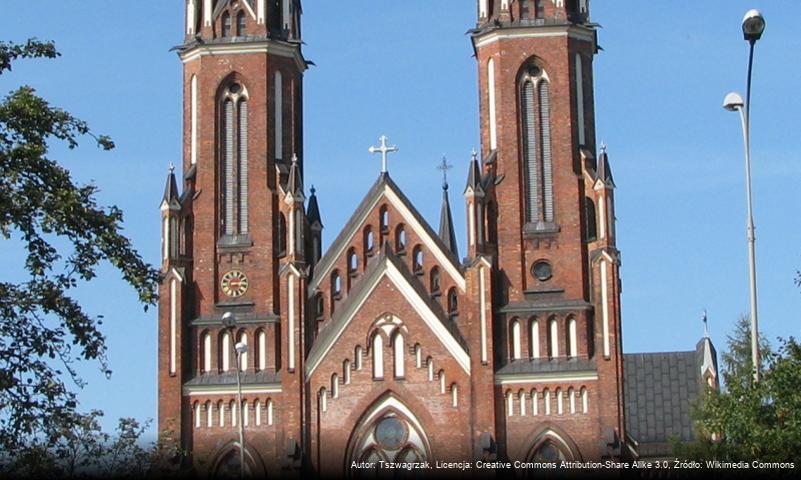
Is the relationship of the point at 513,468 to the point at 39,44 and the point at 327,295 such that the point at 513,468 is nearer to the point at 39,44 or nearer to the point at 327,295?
the point at 327,295

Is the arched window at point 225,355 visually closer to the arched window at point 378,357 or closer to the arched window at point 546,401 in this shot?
the arched window at point 378,357

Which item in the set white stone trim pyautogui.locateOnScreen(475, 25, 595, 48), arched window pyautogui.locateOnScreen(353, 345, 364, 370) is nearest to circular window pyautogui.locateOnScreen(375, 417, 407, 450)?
arched window pyautogui.locateOnScreen(353, 345, 364, 370)

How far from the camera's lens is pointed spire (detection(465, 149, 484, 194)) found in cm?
5766

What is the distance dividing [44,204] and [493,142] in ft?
118

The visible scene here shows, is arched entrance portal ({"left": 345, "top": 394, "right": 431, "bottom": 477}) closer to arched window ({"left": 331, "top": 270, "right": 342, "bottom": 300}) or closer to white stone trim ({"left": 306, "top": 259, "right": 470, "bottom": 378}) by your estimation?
white stone trim ({"left": 306, "top": 259, "right": 470, "bottom": 378})

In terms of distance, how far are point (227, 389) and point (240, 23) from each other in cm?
1406

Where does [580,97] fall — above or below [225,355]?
above

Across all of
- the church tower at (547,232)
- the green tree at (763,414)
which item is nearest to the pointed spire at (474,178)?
the church tower at (547,232)

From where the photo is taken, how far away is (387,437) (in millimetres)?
57500

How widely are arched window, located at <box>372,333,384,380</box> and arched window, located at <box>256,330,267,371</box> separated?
4040 mm

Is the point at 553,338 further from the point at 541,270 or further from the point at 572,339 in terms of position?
the point at 541,270

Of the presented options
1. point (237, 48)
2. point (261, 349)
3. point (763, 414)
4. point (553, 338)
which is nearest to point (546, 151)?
point (553, 338)

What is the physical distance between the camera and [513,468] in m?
54.5

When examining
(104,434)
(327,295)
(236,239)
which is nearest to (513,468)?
(327,295)
